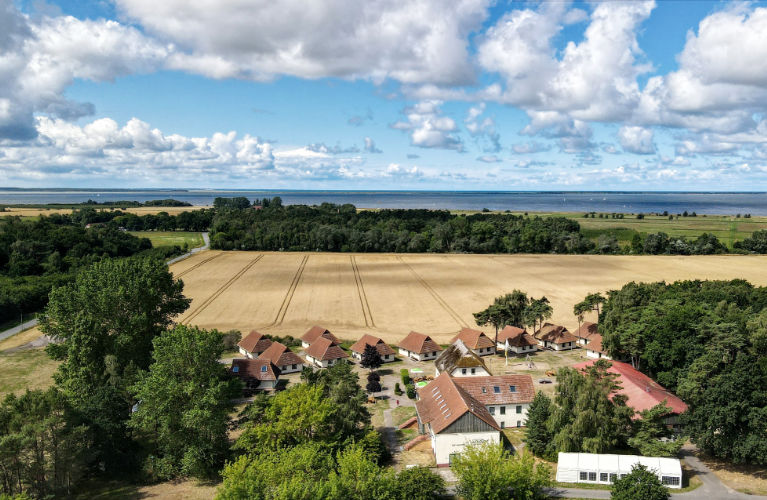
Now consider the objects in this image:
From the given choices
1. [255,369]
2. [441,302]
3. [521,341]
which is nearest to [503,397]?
[521,341]

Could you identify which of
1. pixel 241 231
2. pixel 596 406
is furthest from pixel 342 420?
pixel 241 231

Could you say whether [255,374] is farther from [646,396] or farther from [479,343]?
[646,396]

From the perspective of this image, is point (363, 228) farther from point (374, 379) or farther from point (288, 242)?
point (374, 379)

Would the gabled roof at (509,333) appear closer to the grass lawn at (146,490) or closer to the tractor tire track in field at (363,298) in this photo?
the tractor tire track in field at (363,298)

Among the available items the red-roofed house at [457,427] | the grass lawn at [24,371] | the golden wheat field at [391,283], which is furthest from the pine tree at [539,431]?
the grass lawn at [24,371]

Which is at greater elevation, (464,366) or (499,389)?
(499,389)

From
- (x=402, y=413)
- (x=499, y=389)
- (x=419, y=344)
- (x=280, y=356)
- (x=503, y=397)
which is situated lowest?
(x=402, y=413)

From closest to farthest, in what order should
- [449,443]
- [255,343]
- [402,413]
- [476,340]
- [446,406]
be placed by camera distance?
1. [449,443]
2. [446,406]
3. [402,413]
4. [255,343]
5. [476,340]
